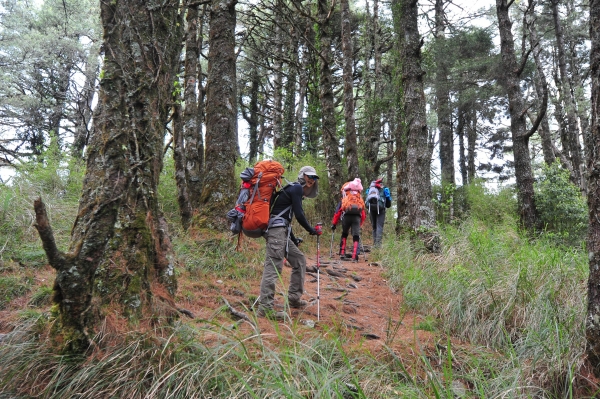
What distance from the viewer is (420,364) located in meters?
3.41

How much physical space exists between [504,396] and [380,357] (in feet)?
3.73

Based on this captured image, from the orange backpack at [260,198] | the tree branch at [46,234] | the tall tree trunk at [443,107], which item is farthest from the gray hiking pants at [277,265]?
the tall tree trunk at [443,107]

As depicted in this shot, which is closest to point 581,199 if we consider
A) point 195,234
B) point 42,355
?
point 195,234

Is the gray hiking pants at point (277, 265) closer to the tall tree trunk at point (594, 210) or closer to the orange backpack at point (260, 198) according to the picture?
the orange backpack at point (260, 198)

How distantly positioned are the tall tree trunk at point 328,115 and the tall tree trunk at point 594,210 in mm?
8591

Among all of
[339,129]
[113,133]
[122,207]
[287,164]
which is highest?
[339,129]

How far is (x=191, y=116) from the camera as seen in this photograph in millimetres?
8523

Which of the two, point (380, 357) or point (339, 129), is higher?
point (339, 129)

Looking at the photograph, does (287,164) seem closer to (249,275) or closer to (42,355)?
(249,275)

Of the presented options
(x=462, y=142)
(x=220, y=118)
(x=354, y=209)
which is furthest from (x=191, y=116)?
(x=462, y=142)

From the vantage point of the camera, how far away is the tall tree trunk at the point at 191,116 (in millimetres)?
8570

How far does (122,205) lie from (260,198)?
6.50ft

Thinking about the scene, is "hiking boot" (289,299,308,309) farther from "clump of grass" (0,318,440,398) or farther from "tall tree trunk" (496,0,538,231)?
"tall tree trunk" (496,0,538,231)

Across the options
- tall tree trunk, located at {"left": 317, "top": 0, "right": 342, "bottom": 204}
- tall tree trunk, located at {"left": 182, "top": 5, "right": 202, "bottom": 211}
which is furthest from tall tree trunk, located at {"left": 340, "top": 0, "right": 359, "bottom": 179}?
tall tree trunk, located at {"left": 182, "top": 5, "right": 202, "bottom": 211}
